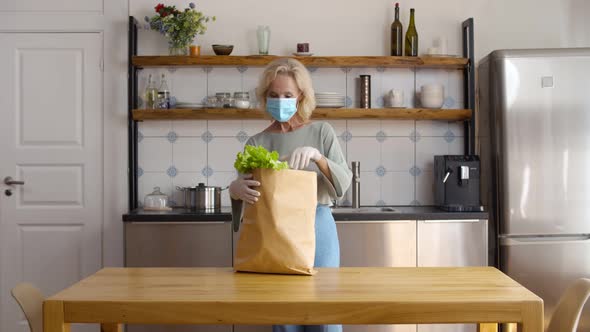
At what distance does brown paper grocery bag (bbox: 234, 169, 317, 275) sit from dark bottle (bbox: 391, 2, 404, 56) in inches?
85.6

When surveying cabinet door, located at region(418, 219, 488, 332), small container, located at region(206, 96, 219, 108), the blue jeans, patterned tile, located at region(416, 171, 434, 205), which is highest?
small container, located at region(206, 96, 219, 108)

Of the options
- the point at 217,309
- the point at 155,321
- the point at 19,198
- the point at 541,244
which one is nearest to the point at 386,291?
the point at 217,309

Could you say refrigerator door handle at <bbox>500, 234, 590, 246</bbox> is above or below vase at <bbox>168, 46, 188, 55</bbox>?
below

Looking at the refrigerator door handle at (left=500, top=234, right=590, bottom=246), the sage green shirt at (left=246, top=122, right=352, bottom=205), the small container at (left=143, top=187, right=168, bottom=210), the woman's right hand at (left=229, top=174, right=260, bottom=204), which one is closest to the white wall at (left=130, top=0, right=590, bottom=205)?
the small container at (left=143, top=187, right=168, bottom=210)

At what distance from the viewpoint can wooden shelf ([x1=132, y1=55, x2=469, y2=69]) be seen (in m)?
4.05

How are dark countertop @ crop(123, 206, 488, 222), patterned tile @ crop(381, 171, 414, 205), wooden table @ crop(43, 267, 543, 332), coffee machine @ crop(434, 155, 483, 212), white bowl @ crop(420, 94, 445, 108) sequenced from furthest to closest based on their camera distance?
1. patterned tile @ crop(381, 171, 414, 205)
2. white bowl @ crop(420, 94, 445, 108)
3. coffee machine @ crop(434, 155, 483, 212)
4. dark countertop @ crop(123, 206, 488, 222)
5. wooden table @ crop(43, 267, 543, 332)

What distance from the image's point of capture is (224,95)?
4.10m

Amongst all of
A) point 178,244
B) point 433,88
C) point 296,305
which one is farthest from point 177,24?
point 296,305

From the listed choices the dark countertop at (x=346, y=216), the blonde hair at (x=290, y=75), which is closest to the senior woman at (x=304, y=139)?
the blonde hair at (x=290, y=75)

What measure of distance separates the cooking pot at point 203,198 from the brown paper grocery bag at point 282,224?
1844 mm

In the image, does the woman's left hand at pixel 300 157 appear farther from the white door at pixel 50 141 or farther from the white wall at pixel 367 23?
the white door at pixel 50 141

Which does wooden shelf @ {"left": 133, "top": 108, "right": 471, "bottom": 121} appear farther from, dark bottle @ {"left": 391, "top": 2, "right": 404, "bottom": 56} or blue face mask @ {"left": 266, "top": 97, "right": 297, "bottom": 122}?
blue face mask @ {"left": 266, "top": 97, "right": 297, "bottom": 122}

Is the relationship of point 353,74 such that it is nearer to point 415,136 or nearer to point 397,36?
point 397,36

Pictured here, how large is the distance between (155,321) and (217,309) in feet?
0.56
